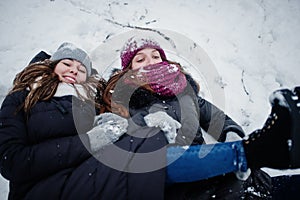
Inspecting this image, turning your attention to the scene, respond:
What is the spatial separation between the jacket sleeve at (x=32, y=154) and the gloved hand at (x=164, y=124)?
356mm

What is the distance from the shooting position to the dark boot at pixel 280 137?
3.82 feet

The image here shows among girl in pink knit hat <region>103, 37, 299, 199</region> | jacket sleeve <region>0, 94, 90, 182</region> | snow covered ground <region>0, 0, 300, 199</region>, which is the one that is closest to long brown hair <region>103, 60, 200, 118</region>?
girl in pink knit hat <region>103, 37, 299, 199</region>

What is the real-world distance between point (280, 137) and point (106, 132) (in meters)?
0.82

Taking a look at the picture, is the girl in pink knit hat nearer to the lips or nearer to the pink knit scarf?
the pink knit scarf

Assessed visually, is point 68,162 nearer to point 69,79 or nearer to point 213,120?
point 69,79

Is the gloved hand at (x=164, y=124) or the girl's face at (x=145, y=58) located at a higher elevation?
the girl's face at (x=145, y=58)

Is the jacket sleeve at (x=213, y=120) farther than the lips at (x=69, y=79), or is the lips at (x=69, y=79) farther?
the jacket sleeve at (x=213, y=120)

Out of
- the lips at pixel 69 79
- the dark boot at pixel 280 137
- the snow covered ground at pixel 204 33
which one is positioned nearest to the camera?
the dark boot at pixel 280 137

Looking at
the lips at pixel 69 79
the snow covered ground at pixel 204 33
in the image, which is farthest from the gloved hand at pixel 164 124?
the snow covered ground at pixel 204 33

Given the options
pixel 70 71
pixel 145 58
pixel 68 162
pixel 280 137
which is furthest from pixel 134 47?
pixel 280 137

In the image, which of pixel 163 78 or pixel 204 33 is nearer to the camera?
pixel 163 78

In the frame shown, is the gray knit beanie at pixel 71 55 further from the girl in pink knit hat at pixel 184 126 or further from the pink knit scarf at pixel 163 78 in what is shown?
the pink knit scarf at pixel 163 78

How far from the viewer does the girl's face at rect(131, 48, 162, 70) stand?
216 centimetres

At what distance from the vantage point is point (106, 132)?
1550 millimetres
